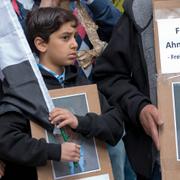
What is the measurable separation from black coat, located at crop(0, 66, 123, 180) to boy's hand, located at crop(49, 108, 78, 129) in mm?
33

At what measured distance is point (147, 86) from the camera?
2.40 metres

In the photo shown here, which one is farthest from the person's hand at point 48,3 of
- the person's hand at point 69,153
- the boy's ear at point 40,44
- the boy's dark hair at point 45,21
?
the person's hand at point 69,153

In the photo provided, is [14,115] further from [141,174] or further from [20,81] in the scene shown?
[141,174]

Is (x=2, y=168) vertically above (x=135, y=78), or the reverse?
(x=135, y=78)

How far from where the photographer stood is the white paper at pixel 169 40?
2193 mm

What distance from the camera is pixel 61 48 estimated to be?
2.39m

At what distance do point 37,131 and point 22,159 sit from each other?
Answer: 0.41ft

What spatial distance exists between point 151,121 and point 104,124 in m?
0.20

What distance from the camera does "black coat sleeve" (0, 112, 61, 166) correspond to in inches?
83.6

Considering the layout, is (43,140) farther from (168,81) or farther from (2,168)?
(168,81)

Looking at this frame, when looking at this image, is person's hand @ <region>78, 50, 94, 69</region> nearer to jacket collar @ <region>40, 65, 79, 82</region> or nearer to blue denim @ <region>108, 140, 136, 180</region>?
jacket collar @ <region>40, 65, 79, 82</region>

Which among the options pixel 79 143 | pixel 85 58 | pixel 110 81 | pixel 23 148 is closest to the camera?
pixel 23 148

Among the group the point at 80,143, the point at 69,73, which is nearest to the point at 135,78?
the point at 69,73

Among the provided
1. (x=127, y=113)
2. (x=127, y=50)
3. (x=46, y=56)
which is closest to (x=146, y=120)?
(x=127, y=113)
